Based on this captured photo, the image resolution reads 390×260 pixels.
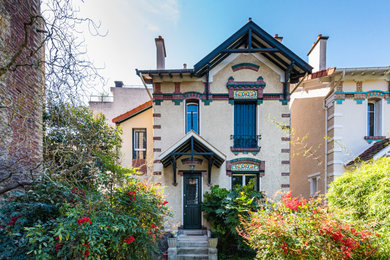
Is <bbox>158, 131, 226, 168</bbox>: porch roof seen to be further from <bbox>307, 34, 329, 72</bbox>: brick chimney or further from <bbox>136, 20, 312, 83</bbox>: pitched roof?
<bbox>307, 34, 329, 72</bbox>: brick chimney

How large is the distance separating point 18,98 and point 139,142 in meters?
5.88

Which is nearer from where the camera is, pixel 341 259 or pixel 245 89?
pixel 341 259

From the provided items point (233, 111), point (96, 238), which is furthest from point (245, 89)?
point (96, 238)

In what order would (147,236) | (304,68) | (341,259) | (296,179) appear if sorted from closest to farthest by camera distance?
(341,259) → (147,236) → (304,68) → (296,179)

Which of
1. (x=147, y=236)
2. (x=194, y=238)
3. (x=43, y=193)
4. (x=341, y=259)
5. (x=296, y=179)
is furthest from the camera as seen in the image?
(x=296, y=179)

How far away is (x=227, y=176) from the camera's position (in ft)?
26.6

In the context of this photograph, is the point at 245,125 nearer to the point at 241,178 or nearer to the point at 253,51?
the point at 241,178

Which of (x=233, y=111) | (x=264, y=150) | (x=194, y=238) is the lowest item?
(x=194, y=238)

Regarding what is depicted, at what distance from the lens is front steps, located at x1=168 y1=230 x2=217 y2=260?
21.4ft

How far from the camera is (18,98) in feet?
12.4

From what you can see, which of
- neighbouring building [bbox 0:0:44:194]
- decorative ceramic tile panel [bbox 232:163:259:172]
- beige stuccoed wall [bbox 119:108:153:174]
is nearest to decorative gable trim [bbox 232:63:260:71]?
decorative ceramic tile panel [bbox 232:163:259:172]

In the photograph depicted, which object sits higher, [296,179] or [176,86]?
[176,86]

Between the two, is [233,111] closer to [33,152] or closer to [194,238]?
[194,238]

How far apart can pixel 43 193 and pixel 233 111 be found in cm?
682
